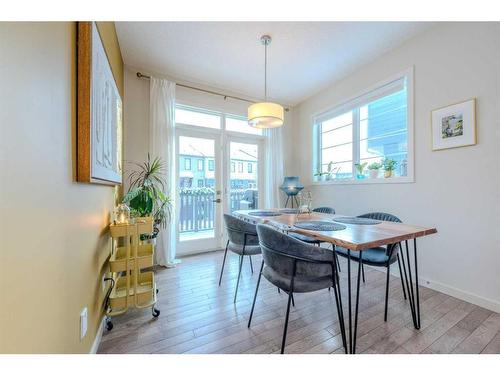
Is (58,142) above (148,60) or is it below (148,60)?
below

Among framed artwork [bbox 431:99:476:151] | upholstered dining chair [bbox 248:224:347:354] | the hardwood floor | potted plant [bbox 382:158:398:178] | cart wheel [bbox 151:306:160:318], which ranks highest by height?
framed artwork [bbox 431:99:476:151]

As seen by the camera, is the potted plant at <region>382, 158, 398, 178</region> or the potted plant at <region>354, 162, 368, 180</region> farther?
the potted plant at <region>354, 162, 368, 180</region>

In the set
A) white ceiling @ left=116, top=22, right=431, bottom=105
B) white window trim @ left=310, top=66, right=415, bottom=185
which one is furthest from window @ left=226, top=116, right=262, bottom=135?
white window trim @ left=310, top=66, right=415, bottom=185

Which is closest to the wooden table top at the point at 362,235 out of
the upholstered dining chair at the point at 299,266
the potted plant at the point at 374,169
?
the upholstered dining chair at the point at 299,266

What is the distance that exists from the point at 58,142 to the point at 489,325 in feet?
9.79

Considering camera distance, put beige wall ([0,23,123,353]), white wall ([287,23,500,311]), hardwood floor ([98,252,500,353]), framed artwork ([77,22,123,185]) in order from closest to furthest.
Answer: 1. beige wall ([0,23,123,353])
2. framed artwork ([77,22,123,185])
3. hardwood floor ([98,252,500,353])
4. white wall ([287,23,500,311])

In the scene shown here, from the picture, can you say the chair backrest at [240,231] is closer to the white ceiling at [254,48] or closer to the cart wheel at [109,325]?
the cart wheel at [109,325]

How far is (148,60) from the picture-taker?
9.02ft

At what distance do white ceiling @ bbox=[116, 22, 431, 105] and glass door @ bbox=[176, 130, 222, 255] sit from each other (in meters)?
0.96

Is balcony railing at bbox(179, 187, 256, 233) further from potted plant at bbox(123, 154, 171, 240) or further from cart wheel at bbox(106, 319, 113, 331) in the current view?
cart wheel at bbox(106, 319, 113, 331)

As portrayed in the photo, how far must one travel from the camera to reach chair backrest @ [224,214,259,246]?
6.19ft

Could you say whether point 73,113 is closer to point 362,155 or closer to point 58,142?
point 58,142
